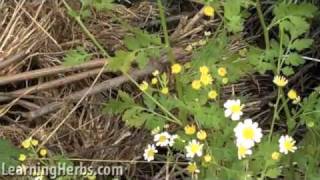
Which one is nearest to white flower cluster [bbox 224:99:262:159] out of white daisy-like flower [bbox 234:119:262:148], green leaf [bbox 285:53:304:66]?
white daisy-like flower [bbox 234:119:262:148]

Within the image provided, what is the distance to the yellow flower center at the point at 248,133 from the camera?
161 cm

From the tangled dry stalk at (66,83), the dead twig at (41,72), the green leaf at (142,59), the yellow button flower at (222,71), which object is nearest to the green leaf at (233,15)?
the yellow button flower at (222,71)

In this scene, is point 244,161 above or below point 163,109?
below

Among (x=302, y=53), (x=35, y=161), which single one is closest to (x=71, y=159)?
(x=35, y=161)

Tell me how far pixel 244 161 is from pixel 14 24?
3.44 ft

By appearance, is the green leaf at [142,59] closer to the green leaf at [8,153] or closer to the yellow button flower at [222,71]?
the yellow button flower at [222,71]

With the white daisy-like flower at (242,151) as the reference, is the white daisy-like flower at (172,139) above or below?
above

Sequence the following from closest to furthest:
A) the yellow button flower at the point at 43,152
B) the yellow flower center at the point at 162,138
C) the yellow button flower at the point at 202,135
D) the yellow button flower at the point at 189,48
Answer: the yellow button flower at the point at 202,135
the yellow flower center at the point at 162,138
the yellow button flower at the point at 43,152
the yellow button flower at the point at 189,48

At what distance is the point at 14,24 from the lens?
91.4 inches

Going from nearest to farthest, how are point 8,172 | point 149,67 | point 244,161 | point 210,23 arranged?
point 244,161
point 8,172
point 149,67
point 210,23

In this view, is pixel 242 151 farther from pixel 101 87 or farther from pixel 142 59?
pixel 101 87

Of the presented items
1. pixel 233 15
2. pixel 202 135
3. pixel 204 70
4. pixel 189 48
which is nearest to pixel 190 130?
pixel 202 135

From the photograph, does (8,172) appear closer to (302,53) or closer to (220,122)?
(220,122)

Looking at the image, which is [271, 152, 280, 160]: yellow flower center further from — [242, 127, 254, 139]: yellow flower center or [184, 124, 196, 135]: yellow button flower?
[184, 124, 196, 135]: yellow button flower
